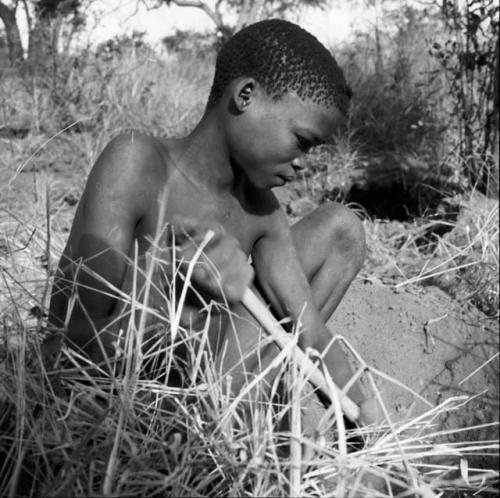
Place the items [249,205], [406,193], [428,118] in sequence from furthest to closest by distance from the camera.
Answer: [428,118] → [406,193] → [249,205]

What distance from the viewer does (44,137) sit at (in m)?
4.84

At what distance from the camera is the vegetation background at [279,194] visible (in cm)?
149

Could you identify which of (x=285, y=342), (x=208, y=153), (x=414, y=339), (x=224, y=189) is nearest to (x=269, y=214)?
(x=224, y=189)

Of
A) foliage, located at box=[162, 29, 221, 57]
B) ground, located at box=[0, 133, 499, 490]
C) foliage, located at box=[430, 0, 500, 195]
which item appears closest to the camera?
ground, located at box=[0, 133, 499, 490]

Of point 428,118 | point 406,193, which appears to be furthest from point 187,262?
point 428,118

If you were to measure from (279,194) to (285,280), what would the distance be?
8.06 ft

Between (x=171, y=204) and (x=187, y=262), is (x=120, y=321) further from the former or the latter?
(x=171, y=204)

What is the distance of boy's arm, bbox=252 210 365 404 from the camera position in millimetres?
2207

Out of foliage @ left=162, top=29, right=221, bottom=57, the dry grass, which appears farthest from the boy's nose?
foliage @ left=162, top=29, right=221, bottom=57

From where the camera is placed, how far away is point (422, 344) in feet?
10.2

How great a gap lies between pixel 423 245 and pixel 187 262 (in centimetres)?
247

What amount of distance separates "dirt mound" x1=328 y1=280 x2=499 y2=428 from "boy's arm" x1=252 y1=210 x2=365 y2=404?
0.75 metres

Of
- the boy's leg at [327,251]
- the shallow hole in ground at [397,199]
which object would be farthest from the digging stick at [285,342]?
the shallow hole in ground at [397,199]

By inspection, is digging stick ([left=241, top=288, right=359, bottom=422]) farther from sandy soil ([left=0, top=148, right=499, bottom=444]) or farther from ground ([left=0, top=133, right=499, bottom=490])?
sandy soil ([left=0, top=148, right=499, bottom=444])
